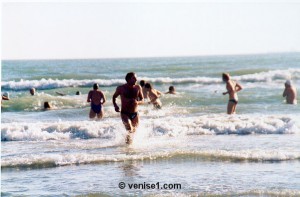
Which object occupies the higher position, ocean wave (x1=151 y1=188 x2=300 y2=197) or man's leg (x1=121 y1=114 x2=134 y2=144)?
man's leg (x1=121 y1=114 x2=134 y2=144)

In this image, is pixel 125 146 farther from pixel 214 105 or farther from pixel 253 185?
pixel 214 105

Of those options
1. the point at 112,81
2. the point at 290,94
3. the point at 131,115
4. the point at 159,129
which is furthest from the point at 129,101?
the point at 112,81

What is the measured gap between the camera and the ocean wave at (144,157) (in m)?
8.42

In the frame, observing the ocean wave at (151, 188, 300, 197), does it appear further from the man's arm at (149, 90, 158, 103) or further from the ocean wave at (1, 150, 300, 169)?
the man's arm at (149, 90, 158, 103)

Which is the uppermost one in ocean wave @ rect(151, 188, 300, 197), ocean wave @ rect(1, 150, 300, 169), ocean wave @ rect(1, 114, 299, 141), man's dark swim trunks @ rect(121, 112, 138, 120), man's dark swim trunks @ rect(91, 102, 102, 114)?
man's dark swim trunks @ rect(121, 112, 138, 120)

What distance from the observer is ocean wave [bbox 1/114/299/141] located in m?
11.6

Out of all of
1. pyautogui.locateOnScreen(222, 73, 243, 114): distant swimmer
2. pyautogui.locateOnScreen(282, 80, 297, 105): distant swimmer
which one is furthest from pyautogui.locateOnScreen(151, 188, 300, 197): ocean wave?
pyautogui.locateOnScreen(282, 80, 297, 105): distant swimmer

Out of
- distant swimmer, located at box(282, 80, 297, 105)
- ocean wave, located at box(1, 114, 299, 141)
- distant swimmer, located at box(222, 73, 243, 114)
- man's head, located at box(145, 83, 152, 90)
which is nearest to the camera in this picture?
ocean wave, located at box(1, 114, 299, 141)

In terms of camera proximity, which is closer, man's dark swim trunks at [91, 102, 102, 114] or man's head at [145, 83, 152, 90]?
man's dark swim trunks at [91, 102, 102, 114]

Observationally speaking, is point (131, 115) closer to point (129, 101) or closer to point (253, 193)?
point (129, 101)

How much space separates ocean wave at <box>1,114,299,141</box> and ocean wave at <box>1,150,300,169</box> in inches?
90.2

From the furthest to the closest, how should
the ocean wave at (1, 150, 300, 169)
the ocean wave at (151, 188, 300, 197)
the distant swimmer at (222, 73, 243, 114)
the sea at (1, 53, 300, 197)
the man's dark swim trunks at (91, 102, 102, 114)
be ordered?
the man's dark swim trunks at (91, 102, 102, 114) < the distant swimmer at (222, 73, 243, 114) < the ocean wave at (1, 150, 300, 169) < the sea at (1, 53, 300, 197) < the ocean wave at (151, 188, 300, 197)

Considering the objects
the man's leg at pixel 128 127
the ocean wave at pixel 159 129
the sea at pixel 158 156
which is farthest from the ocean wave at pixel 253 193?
the ocean wave at pixel 159 129

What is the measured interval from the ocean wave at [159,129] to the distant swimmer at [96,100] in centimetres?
120
